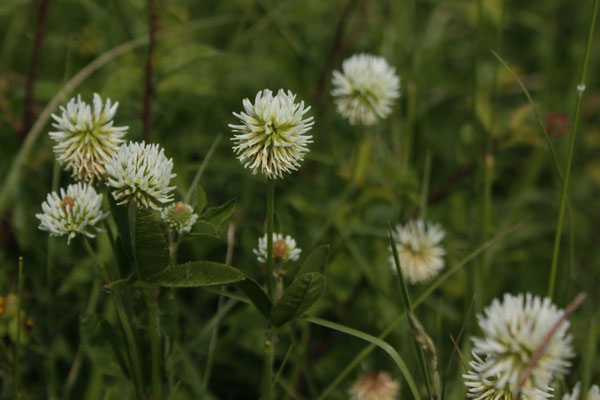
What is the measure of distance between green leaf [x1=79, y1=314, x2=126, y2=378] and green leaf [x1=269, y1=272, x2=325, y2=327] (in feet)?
1.33

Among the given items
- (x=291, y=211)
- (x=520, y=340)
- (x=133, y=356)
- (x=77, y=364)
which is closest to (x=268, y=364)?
(x=133, y=356)

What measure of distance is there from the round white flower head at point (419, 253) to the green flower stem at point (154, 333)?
792mm

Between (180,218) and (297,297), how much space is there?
0.91ft

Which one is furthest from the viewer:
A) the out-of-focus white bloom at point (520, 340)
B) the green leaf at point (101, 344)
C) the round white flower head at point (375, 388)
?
the round white flower head at point (375, 388)

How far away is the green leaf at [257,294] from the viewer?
4.11 ft

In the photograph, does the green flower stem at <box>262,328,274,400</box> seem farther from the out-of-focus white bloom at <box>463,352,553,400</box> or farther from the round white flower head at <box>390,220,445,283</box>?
the round white flower head at <box>390,220,445,283</box>

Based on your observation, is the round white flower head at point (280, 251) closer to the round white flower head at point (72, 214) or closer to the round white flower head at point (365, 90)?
the round white flower head at point (72, 214)

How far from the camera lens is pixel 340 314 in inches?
82.0

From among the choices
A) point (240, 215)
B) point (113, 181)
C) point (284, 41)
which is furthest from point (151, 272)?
point (284, 41)

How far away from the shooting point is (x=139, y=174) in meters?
1.20

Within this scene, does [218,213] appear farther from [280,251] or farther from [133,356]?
[133,356]

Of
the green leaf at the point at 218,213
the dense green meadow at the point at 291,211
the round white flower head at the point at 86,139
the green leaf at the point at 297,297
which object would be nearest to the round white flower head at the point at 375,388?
the dense green meadow at the point at 291,211

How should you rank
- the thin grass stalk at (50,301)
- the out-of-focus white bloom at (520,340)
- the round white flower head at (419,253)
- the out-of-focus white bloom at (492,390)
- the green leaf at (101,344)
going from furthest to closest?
the round white flower head at (419,253) → the thin grass stalk at (50,301) → the green leaf at (101,344) → the out-of-focus white bloom at (492,390) → the out-of-focus white bloom at (520,340)

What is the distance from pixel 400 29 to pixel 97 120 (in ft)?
5.95
